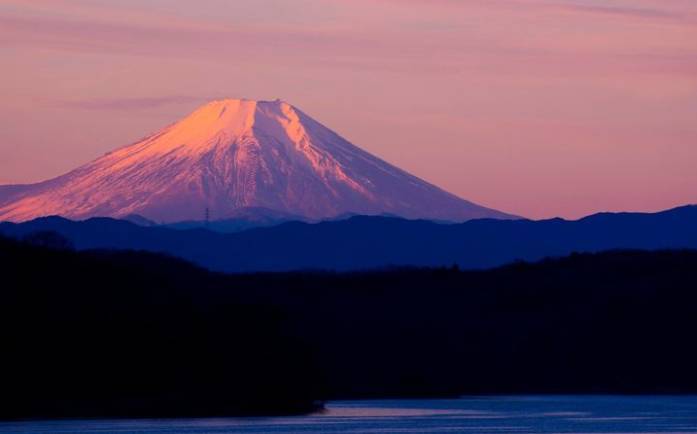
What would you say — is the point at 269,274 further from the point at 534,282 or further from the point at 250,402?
the point at 250,402

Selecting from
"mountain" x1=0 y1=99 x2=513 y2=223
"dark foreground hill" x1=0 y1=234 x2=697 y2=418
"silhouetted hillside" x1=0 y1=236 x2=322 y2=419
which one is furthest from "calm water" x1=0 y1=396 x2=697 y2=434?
"mountain" x1=0 y1=99 x2=513 y2=223

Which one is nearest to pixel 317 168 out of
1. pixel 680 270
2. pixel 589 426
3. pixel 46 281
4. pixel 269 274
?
A: pixel 269 274

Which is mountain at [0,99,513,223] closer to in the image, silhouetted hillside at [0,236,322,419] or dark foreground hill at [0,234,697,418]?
dark foreground hill at [0,234,697,418]

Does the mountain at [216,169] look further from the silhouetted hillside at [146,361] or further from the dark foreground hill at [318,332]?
the silhouetted hillside at [146,361]

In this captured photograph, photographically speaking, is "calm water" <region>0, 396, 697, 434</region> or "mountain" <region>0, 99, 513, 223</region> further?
"mountain" <region>0, 99, 513, 223</region>

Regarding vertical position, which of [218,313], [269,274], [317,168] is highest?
[317,168]

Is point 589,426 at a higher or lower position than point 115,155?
lower

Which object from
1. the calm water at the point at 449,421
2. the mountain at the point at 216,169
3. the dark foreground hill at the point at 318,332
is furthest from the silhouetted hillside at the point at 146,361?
the mountain at the point at 216,169
